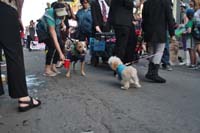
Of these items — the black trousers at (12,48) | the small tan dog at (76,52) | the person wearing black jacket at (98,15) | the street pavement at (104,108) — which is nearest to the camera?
the street pavement at (104,108)

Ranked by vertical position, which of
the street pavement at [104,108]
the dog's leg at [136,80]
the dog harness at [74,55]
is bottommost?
the street pavement at [104,108]

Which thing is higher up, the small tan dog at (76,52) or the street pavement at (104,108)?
the small tan dog at (76,52)

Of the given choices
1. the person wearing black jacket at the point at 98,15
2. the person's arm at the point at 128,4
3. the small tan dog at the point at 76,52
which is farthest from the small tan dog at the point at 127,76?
the person wearing black jacket at the point at 98,15

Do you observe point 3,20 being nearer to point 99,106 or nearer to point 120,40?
point 99,106

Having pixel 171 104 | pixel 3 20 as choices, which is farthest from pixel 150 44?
pixel 3 20

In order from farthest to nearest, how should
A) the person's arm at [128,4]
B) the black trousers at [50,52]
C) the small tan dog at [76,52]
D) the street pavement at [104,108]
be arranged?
the small tan dog at [76,52], the black trousers at [50,52], the person's arm at [128,4], the street pavement at [104,108]

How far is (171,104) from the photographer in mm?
7004

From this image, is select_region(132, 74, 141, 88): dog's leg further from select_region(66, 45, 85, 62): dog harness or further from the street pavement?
select_region(66, 45, 85, 62): dog harness

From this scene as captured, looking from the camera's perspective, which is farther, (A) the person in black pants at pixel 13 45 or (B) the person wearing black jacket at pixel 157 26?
(B) the person wearing black jacket at pixel 157 26

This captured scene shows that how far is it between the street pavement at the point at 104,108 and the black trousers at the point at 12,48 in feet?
1.35

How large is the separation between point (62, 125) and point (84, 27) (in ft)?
23.5

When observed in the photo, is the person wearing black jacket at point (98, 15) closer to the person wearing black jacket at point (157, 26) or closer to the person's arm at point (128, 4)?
the person's arm at point (128, 4)

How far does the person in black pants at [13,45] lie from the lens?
591 centimetres

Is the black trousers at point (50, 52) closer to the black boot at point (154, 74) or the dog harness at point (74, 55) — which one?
the dog harness at point (74, 55)
